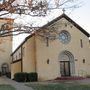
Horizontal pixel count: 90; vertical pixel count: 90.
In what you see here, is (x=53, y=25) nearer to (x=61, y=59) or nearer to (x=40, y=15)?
(x=40, y=15)

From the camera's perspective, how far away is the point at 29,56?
38812mm

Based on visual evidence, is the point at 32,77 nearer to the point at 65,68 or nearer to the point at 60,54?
the point at 60,54

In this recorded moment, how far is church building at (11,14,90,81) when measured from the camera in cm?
3834

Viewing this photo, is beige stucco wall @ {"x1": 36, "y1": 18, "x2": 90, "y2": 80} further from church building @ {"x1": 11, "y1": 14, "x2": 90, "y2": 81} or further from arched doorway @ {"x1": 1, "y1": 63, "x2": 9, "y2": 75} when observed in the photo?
arched doorway @ {"x1": 1, "y1": 63, "x2": 9, "y2": 75}

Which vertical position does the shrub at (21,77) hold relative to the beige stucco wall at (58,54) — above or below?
below

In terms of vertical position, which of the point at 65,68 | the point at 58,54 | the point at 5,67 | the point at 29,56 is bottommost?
the point at 65,68

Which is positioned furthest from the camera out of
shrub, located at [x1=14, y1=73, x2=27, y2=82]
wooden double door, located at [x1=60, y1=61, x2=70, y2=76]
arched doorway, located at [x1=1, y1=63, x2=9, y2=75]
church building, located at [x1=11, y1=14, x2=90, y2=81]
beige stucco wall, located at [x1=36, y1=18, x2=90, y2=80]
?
arched doorway, located at [x1=1, y1=63, x2=9, y2=75]

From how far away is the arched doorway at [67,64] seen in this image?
132 feet

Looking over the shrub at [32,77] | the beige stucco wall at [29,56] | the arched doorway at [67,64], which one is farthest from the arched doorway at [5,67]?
the shrub at [32,77]

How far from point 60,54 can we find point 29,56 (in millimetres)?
4593

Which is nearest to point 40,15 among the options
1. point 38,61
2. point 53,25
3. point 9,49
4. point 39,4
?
point 39,4

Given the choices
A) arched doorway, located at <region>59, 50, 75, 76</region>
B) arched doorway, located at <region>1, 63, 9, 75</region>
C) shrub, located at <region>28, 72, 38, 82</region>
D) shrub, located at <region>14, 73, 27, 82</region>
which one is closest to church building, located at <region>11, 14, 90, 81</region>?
arched doorway, located at <region>59, 50, 75, 76</region>

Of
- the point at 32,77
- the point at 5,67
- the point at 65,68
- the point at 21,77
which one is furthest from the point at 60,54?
the point at 5,67

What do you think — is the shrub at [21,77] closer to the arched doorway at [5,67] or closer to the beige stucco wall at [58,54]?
the beige stucco wall at [58,54]
